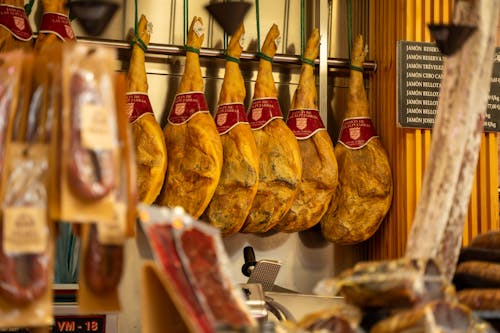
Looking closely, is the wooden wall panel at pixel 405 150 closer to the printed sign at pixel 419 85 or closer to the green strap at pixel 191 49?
the printed sign at pixel 419 85

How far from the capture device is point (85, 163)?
150cm

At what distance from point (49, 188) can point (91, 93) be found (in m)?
0.20

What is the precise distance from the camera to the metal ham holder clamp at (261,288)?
3.08 meters

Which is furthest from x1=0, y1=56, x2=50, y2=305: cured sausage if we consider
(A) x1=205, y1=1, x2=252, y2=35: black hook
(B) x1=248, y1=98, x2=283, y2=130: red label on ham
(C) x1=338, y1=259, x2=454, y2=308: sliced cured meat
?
(B) x1=248, y1=98, x2=283, y2=130: red label on ham

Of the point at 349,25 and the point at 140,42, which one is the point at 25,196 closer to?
the point at 140,42

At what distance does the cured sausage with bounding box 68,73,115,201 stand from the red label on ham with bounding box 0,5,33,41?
2642 mm

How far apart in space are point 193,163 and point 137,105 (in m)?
0.43

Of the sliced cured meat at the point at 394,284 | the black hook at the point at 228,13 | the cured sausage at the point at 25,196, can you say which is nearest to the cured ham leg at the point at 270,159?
the black hook at the point at 228,13

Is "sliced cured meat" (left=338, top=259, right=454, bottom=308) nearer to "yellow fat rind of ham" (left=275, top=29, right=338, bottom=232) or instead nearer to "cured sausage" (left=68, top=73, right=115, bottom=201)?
"cured sausage" (left=68, top=73, right=115, bottom=201)

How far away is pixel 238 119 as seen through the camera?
4.26 m

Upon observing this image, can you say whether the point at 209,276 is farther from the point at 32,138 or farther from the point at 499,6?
the point at 499,6

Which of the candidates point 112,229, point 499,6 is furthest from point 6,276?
point 499,6

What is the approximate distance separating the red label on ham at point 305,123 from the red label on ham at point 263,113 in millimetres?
115

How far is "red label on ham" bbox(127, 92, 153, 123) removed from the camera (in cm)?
413
